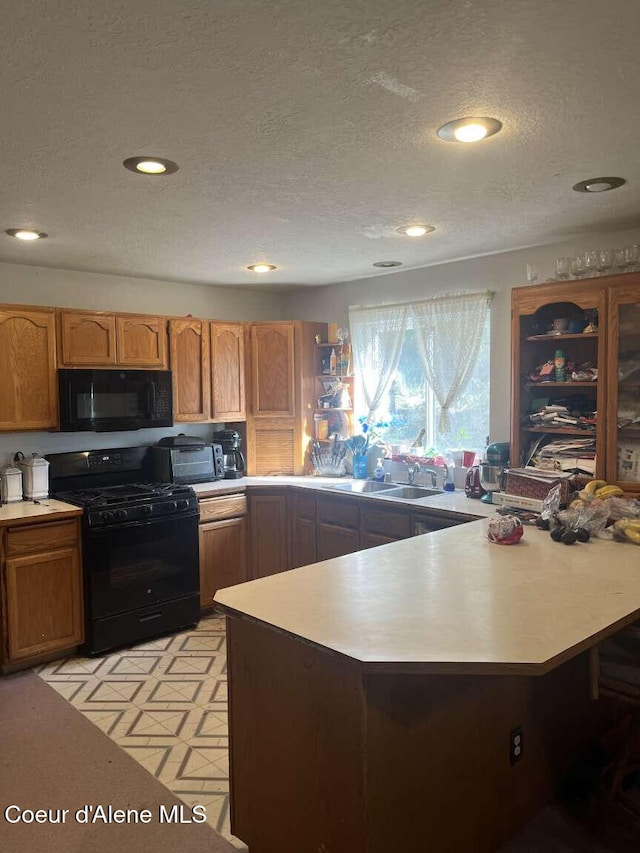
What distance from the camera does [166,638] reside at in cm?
390

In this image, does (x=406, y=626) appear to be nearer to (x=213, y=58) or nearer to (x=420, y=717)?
(x=420, y=717)

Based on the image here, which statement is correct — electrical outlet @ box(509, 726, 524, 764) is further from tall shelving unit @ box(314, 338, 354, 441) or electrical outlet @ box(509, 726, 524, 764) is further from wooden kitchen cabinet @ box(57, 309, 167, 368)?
wooden kitchen cabinet @ box(57, 309, 167, 368)

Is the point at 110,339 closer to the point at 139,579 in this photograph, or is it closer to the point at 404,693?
the point at 139,579

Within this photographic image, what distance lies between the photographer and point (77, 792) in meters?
2.41

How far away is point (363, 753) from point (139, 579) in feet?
8.32

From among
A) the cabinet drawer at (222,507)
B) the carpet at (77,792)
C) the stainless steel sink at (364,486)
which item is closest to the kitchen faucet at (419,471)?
the stainless steel sink at (364,486)

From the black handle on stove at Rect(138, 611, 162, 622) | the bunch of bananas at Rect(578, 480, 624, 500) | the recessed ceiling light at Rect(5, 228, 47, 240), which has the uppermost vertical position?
the recessed ceiling light at Rect(5, 228, 47, 240)

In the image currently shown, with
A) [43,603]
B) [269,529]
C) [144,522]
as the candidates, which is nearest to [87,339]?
[144,522]

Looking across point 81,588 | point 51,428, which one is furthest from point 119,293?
point 81,588

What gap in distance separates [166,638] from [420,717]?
2.56 m

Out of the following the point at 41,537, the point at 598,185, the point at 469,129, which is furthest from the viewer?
the point at 41,537

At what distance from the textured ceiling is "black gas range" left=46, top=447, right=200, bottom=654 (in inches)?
60.2

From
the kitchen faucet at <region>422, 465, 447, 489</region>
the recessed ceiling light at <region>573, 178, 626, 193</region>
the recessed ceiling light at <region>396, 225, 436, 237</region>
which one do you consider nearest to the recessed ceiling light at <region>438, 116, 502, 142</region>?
the recessed ceiling light at <region>573, 178, 626, 193</region>

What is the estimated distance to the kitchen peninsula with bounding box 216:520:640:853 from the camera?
154cm
